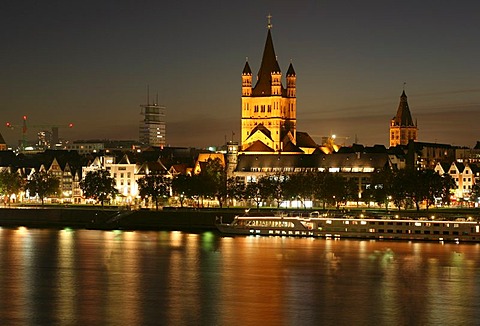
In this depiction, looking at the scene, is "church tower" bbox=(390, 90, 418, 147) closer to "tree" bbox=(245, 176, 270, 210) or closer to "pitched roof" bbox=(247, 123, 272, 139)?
"pitched roof" bbox=(247, 123, 272, 139)

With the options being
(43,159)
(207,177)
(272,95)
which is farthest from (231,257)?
(43,159)

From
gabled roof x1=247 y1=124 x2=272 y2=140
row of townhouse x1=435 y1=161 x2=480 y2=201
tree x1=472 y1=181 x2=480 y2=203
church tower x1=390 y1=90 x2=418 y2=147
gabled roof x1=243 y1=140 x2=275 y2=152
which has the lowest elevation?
tree x1=472 y1=181 x2=480 y2=203

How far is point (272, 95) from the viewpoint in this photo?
135750 mm

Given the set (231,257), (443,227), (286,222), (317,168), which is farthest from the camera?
(317,168)

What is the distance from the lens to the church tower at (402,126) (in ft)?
558

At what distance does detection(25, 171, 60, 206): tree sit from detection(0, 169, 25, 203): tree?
5.65 ft

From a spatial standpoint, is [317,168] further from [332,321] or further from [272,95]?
[332,321]

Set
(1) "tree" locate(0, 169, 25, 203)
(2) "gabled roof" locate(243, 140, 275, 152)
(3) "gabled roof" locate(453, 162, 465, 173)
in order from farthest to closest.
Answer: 1. (2) "gabled roof" locate(243, 140, 275, 152)
2. (3) "gabled roof" locate(453, 162, 465, 173)
3. (1) "tree" locate(0, 169, 25, 203)

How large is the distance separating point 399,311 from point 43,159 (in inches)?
4323

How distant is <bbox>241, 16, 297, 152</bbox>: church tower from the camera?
13450cm

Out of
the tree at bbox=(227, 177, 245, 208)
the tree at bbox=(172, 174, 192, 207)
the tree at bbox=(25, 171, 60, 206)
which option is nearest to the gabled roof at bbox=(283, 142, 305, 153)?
the tree at bbox=(227, 177, 245, 208)

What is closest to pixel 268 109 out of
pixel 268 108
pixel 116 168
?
pixel 268 108

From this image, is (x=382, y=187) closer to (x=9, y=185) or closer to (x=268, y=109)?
(x=268, y=109)

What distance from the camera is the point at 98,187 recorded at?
114688mm
